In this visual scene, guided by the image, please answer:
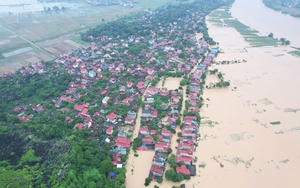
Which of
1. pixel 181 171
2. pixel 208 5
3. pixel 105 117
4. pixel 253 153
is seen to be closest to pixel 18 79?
pixel 105 117

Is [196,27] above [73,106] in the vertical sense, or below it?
above

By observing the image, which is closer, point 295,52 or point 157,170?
point 157,170

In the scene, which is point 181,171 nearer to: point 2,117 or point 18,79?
point 2,117

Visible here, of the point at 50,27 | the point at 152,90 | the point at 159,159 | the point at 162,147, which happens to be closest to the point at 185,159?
the point at 159,159

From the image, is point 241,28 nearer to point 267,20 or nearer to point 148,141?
point 267,20

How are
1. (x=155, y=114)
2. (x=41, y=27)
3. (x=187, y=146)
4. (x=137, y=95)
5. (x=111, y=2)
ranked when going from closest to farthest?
(x=187, y=146)
(x=155, y=114)
(x=137, y=95)
(x=41, y=27)
(x=111, y=2)

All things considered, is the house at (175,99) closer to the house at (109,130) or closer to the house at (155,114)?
the house at (155,114)

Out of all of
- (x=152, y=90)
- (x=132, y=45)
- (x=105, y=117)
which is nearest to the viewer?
(x=105, y=117)
